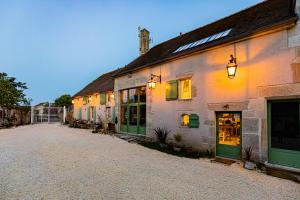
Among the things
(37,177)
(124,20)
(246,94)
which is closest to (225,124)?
(246,94)

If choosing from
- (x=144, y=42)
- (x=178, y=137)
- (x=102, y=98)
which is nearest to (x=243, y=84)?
(x=178, y=137)

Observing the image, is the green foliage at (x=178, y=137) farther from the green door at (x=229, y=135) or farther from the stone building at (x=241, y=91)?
the green door at (x=229, y=135)

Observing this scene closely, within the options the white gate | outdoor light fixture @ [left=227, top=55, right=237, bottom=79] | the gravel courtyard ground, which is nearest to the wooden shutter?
the gravel courtyard ground

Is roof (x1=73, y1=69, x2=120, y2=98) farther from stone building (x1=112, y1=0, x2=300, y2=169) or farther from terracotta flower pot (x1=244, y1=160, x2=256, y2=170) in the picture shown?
terracotta flower pot (x1=244, y1=160, x2=256, y2=170)

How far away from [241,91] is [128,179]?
14.6 ft

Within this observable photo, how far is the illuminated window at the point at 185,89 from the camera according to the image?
881cm

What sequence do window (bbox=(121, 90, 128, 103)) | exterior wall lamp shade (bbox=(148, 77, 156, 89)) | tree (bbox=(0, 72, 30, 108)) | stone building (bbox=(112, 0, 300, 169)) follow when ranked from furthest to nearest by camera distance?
tree (bbox=(0, 72, 30, 108))
window (bbox=(121, 90, 128, 103))
exterior wall lamp shade (bbox=(148, 77, 156, 89))
stone building (bbox=(112, 0, 300, 169))

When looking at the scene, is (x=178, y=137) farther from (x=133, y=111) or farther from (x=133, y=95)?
(x=133, y=95)

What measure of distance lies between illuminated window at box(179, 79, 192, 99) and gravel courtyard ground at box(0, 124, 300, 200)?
111 inches

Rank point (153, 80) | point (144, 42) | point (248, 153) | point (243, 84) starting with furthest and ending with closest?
1. point (144, 42)
2. point (153, 80)
3. point (243, 84)
4. point (248, 153)

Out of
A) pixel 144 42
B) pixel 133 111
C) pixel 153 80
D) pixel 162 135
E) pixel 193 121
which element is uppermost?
pixel 144 42

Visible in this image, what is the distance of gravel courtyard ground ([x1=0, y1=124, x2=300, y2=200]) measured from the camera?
4.07 metres

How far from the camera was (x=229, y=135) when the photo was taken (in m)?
7.29

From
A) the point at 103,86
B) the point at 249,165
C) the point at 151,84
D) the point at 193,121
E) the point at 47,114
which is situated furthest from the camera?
the point at 47,114
